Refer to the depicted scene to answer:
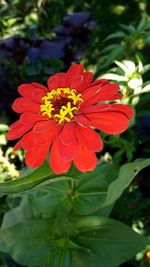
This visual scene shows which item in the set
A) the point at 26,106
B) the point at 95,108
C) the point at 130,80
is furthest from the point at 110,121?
the point at 130,80

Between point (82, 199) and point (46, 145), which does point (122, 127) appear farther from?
point (82, 199)

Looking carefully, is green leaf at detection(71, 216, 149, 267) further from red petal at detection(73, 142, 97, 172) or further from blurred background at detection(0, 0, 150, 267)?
red petal at detection(73, 142, 97, 172)

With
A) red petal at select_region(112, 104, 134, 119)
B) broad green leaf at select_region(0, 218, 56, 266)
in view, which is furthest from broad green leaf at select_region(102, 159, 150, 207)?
broad green leaf at select_region(0, 218, 56, 266)

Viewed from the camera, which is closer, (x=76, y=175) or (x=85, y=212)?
(x=76, y=175)

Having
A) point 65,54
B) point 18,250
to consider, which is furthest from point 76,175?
point 65,54

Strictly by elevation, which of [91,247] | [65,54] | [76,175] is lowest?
[91,247]

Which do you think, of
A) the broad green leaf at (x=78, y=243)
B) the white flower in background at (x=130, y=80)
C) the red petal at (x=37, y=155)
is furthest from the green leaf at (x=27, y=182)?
the white flower in background at (x=130, y=80)
